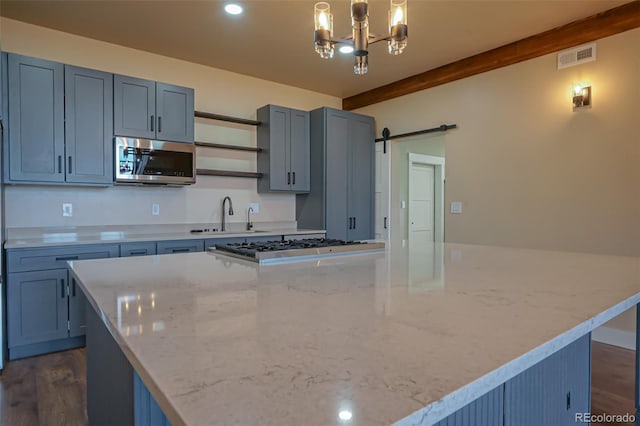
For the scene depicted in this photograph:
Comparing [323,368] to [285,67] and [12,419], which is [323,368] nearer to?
[12,419]

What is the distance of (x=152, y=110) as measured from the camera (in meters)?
3.59

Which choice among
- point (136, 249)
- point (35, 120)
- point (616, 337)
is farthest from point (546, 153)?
point (35, 120)

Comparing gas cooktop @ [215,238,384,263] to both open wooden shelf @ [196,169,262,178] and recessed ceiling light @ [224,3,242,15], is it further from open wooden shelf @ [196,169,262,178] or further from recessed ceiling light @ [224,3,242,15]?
open wooden shelf @ [196,169,262,178]

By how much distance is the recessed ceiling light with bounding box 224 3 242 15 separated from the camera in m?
2.98

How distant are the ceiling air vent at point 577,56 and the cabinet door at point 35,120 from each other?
169 inches

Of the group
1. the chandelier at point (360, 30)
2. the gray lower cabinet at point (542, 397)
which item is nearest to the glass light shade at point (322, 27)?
the chandelier at point (360, 30)

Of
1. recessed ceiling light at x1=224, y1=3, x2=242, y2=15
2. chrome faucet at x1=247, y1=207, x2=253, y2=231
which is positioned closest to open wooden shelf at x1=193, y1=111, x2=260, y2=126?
chrome faucet at x1=247, y1=207, x2=253, y2=231

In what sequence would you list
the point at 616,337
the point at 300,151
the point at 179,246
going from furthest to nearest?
A: the point at 300,151, the point at 179,246, the point at 616,337

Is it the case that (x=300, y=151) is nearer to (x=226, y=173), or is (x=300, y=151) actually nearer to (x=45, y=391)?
(x=226, y=173)

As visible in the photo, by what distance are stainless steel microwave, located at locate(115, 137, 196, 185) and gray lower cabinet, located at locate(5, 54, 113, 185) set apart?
102 mm

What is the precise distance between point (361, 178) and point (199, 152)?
2038 mm

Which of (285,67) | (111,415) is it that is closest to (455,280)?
(111,415)

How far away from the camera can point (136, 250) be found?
10.6 feet

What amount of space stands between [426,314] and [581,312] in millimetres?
372
